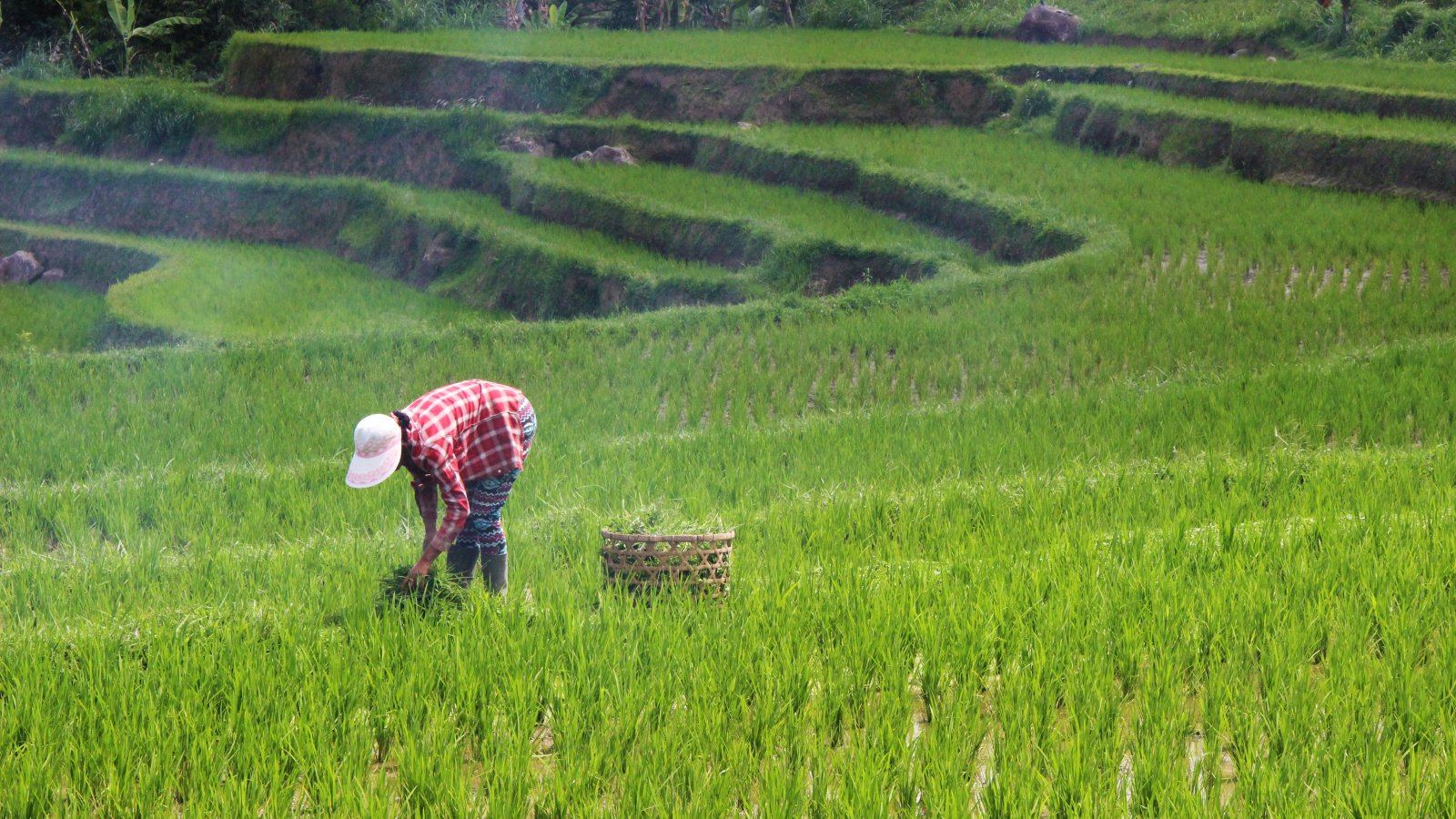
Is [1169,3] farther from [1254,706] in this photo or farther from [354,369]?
[1254,706]

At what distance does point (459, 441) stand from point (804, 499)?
2162 mm

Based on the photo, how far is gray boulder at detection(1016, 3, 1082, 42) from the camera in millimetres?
23047

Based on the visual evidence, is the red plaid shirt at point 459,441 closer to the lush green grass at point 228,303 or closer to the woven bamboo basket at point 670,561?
the woven bamboo basket at point 670,561

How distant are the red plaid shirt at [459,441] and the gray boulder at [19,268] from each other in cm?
1499

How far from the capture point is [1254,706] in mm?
3170

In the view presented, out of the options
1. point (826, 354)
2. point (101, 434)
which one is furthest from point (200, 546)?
point (826, 354)

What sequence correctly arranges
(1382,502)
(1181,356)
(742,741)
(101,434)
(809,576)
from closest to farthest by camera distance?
(742,741) < (809,576) < (1382,502) < (101,434) < (1181,356)

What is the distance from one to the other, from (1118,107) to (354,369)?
33.9ft

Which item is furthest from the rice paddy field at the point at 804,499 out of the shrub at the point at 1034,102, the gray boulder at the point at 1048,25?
the gray boulder at the point at 1048,25

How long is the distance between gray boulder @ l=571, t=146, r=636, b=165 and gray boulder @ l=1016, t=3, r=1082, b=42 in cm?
891

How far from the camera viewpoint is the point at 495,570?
4.20 metres

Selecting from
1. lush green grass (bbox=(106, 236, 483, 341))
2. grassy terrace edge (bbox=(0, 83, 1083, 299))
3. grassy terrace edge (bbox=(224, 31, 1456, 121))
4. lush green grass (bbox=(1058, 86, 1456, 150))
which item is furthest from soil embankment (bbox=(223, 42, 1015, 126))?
lush green grass (bbox=(106, 236, 483, 341))

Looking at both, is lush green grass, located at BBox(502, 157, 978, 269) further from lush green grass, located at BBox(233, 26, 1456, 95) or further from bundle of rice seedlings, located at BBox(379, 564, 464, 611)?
bundle of rice seedlings, located at BBox(379, 564, 464, 611)

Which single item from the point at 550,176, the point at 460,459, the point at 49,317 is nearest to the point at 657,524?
the point at 460,459
